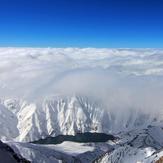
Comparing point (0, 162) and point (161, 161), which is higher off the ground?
Answer: point (0, 162)

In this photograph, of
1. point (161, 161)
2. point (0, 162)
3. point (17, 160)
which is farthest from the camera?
point (161, 161)

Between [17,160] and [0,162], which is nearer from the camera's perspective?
[0,162]

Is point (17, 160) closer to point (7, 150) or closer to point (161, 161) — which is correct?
point (7, 150)

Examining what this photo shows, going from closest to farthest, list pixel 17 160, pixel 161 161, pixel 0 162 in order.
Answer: pixel 0 162 → pixel 17 160 → pixel 161 161

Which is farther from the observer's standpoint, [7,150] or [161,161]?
[161,161]

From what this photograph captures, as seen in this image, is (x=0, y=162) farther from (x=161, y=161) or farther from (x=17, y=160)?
(x=161, y=161)

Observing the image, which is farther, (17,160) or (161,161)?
(161,161)

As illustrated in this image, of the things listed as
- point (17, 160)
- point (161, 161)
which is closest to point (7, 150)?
point (17, 160)
